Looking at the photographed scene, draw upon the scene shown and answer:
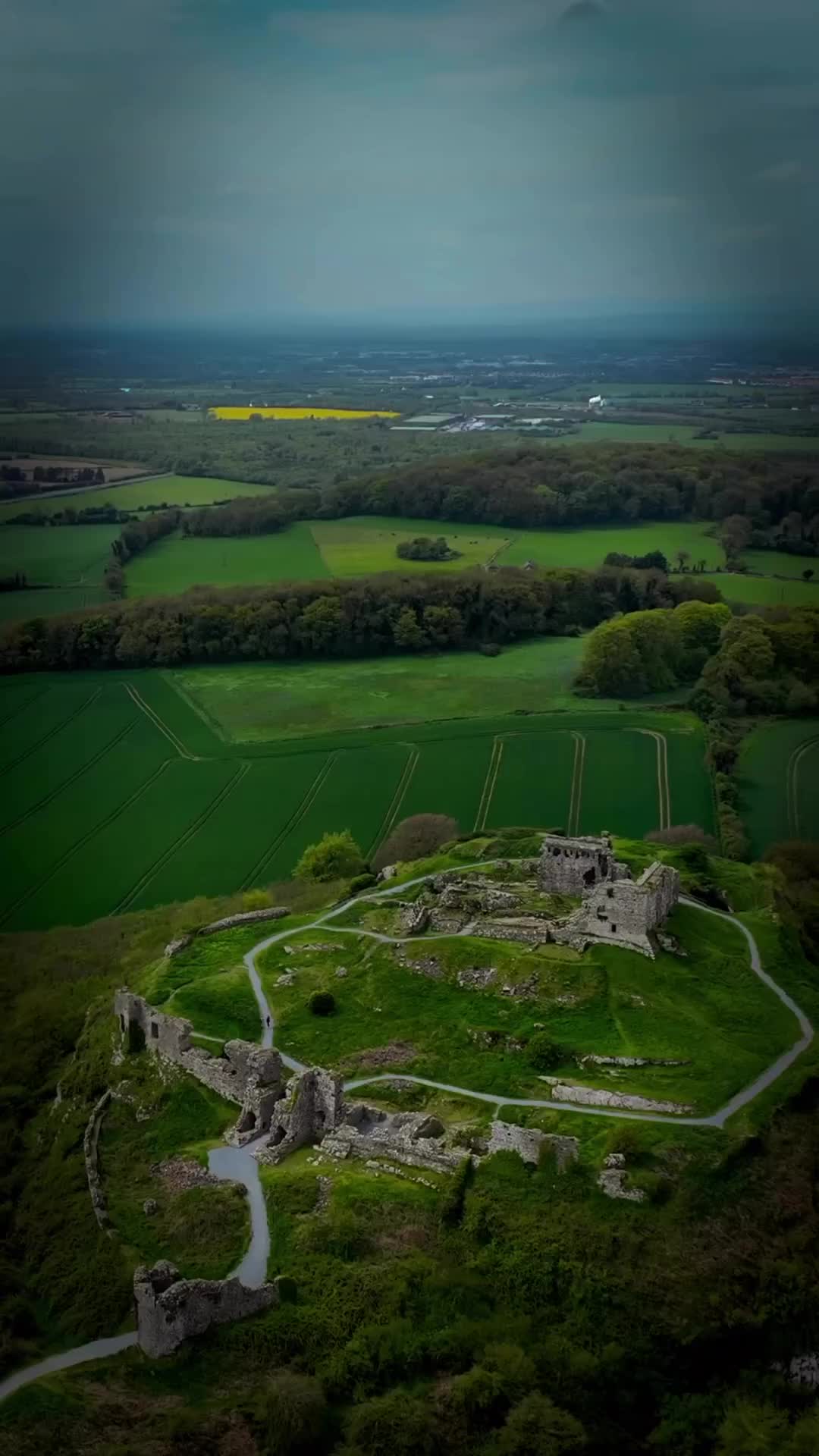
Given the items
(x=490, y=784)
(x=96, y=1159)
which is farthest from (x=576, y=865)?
(x=96, y=1159)

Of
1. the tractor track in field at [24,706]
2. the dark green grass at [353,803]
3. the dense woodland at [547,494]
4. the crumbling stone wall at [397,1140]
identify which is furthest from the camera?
the dense woodland at [547,494]

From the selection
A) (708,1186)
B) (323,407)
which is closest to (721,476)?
(323,407)

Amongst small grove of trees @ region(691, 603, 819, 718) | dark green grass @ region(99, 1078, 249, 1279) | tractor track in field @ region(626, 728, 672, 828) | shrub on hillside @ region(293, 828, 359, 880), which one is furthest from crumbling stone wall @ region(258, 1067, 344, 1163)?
small grove of trees @ region(691, 603, 819, 718)

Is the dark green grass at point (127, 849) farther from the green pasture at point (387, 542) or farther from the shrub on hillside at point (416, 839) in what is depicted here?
the green pasture at point (387, 542)

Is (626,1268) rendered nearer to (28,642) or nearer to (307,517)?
(28,642)

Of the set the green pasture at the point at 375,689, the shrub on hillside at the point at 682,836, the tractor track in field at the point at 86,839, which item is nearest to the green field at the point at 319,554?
the green pasture at the point at 375,689

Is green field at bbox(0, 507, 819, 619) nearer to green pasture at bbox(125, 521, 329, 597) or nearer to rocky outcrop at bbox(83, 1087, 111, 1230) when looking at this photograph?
green pasture at bbox(125, 521, 329, 597)
